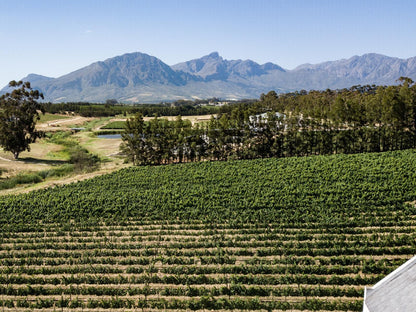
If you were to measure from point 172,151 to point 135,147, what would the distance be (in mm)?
6502

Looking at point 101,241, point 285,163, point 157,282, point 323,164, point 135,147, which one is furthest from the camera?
point 135,147

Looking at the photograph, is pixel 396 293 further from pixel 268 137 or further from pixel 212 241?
pixel 268 137

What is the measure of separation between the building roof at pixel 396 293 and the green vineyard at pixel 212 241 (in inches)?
182

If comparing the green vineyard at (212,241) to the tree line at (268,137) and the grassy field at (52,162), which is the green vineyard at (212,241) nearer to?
the grassy field at (52,162)

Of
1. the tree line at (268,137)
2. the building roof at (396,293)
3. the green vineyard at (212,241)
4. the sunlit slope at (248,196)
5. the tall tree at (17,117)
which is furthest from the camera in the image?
the tall tree at (17,117)

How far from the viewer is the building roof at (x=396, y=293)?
10.5 m

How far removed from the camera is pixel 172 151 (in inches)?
2286

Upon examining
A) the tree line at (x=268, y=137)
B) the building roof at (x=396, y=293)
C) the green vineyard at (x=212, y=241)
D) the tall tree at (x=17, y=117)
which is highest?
the tall tree at (x=17, y=117)

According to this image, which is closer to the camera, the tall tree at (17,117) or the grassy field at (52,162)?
the grassy field at (52,162)

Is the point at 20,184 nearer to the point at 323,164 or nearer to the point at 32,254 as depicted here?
the point at 32,254

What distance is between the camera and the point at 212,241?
2336 centimetres

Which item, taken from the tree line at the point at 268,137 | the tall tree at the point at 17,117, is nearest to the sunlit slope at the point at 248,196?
the tree line at the point at 268,137

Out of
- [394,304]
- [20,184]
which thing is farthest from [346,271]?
[20,184]

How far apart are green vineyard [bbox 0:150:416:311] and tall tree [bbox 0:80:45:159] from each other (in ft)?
93.7
